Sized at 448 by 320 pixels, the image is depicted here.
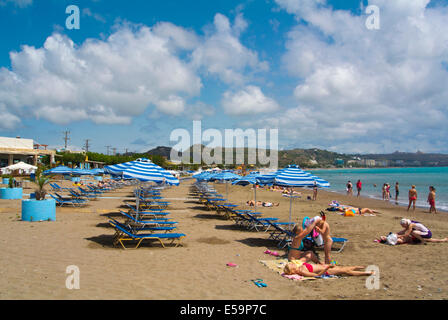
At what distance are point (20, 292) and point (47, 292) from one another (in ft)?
1.03

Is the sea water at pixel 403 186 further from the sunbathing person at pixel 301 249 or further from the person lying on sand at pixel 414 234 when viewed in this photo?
the sunbathing person at pixel 301 249

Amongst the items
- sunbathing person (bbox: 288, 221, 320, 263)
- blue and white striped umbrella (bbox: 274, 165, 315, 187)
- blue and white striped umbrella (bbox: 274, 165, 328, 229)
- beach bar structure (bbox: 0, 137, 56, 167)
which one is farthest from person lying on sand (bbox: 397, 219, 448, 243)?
beach bar structure (bbox: 0, 137, 56, 167)

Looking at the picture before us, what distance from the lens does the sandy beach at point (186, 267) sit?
464 cm

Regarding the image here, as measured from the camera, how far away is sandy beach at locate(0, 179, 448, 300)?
15.2ft

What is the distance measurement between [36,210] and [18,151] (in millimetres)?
35816

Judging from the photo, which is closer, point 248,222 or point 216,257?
point 216,257

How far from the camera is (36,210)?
9.91 metres

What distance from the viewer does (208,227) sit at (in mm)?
10734

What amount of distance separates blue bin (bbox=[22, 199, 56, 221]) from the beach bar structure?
34376mm

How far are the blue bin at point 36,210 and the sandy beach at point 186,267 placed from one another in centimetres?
31

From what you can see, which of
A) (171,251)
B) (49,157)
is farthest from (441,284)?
(49,157)

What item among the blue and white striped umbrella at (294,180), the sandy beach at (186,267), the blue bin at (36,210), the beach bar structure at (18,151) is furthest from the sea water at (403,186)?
the beach bar structure at (18,151)

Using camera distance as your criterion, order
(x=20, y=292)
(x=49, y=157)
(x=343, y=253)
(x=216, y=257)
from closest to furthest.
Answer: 1. (x=20, y=292)
2. (x=216, y=257)
3. (x=343, y=253)
4. (x=49, y=157)
